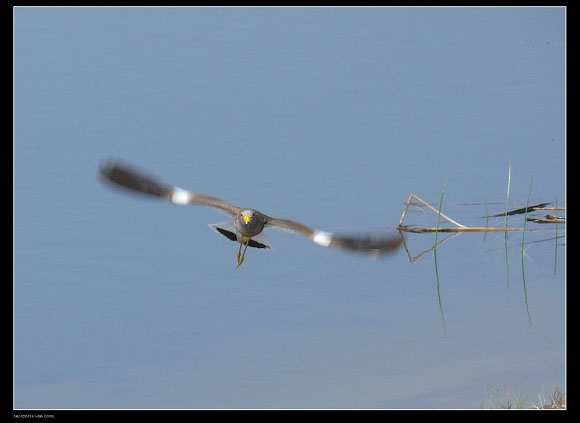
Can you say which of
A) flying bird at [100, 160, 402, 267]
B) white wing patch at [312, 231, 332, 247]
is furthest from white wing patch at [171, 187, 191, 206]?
white wing patch at [312, 231, 332, 247]

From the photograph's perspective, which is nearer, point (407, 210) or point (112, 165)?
point (112, 165)

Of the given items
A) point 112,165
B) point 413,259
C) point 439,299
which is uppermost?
point 112,165

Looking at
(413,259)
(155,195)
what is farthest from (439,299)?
(155,195)

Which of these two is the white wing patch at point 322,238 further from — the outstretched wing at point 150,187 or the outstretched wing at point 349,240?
the outstretched wing at point 150,187

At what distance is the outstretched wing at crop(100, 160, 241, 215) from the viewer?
674 cm

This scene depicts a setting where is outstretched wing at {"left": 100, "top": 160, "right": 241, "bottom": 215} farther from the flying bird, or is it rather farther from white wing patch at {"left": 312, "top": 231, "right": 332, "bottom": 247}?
white wing patch at {"left": 312, "top": 231, "right": 332, "bottom": 247}

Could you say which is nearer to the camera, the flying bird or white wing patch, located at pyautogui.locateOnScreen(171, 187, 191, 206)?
the flying bird

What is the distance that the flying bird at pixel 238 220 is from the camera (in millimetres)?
6543

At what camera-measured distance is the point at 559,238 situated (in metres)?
6.93

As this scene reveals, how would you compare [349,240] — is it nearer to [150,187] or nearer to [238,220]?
[238,220]

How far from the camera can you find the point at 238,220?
673cm

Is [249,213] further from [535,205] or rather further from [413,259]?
[535,205]

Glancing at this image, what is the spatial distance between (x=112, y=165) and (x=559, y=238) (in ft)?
10.4
